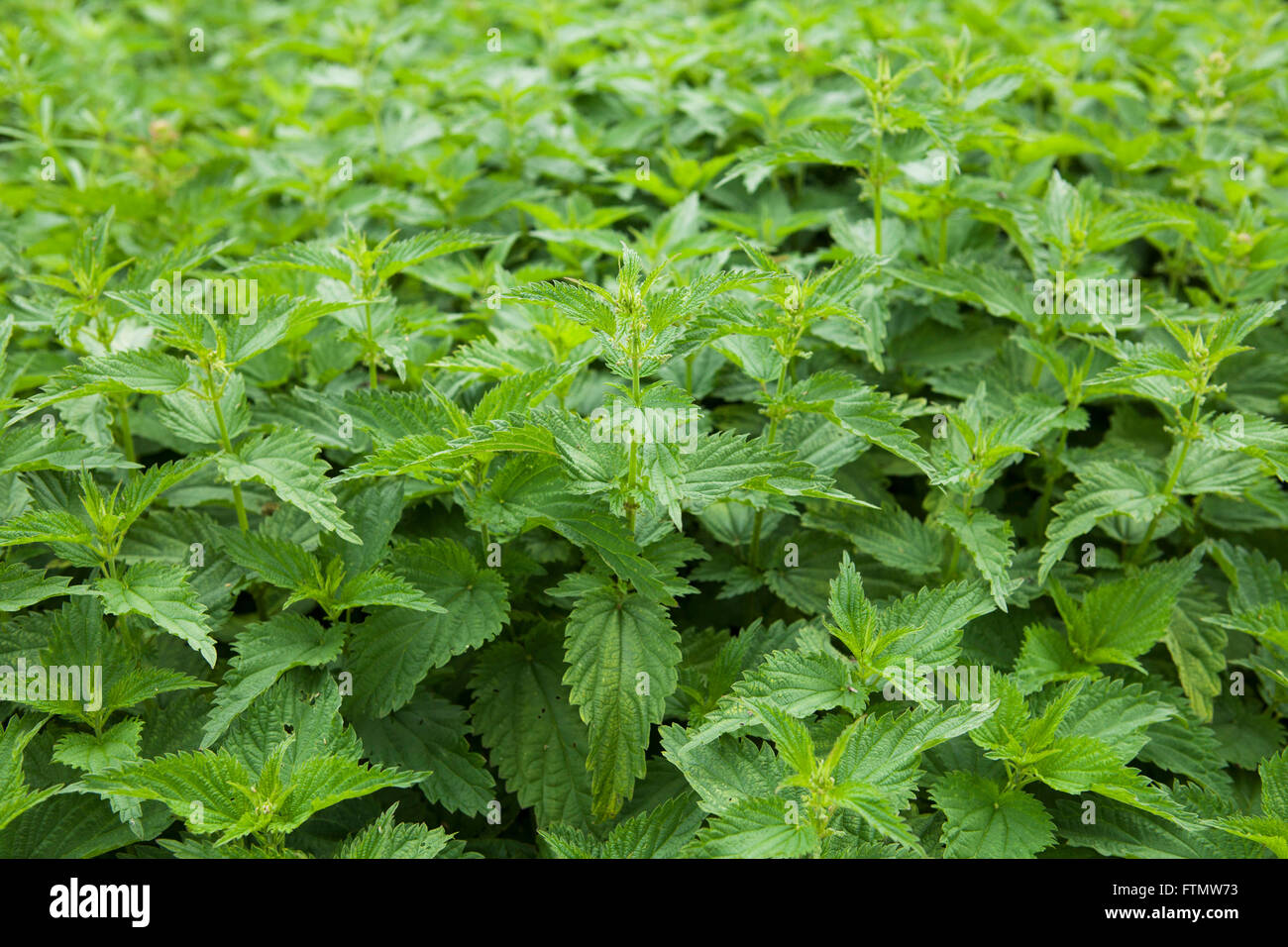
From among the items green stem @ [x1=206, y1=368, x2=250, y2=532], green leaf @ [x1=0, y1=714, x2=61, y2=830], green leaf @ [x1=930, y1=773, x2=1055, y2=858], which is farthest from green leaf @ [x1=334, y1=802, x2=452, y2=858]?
green leaf @ [x1=930, y1=773, x2=1055, y2=858]

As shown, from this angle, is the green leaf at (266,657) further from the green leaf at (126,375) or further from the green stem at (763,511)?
the green stem at (763,511)

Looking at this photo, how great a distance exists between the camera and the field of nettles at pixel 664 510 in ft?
8.91

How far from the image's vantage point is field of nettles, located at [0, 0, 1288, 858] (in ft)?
8.91

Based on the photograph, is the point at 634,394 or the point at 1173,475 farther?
the point at 1173,475

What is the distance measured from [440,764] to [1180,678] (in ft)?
7.70

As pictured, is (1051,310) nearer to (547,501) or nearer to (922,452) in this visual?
(922,452)

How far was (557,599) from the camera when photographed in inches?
132

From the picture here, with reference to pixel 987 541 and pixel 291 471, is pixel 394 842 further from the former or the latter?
pixel 987 541

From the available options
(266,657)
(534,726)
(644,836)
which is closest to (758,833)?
(644,836)

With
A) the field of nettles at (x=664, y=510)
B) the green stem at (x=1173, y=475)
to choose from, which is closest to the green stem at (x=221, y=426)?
the field of nettles at (x=664, y=510)

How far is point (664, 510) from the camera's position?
3006 millimetres

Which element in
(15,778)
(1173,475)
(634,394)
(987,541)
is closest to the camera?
(15,778)

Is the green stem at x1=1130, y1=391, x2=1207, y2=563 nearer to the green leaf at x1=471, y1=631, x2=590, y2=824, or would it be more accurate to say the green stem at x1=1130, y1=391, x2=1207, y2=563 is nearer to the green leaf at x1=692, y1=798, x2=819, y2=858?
the green leaf at x1=692, y1=798, x2=819, y2=858
